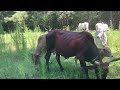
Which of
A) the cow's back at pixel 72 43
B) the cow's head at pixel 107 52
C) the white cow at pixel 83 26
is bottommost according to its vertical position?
the cow's head at pixel 107 52

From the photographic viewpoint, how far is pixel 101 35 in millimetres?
3791

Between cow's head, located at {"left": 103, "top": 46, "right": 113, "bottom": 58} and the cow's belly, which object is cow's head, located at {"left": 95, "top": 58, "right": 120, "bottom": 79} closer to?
cow's head, located at {"left": 103, "top": 46, "right": 113, "bottom": 58}

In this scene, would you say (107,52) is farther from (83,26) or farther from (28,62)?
(28,62)

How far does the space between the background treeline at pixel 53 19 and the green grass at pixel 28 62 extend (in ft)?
0.37

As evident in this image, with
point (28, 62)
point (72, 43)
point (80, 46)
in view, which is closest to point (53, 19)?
point (72, 43)

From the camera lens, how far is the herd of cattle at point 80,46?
369 centimetres

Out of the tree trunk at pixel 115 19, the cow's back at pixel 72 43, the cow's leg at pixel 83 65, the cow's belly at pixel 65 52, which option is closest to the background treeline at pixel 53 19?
the tree trunk at pixel 115 19

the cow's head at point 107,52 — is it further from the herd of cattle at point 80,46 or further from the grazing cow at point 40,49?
the grazing cow at point 40,49

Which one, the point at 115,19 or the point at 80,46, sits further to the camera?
the point at 115,19

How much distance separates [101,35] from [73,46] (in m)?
0.41

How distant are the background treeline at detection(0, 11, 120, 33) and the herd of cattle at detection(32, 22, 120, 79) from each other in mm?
72

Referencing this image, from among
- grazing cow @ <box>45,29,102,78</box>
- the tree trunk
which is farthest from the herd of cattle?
the tree trunk

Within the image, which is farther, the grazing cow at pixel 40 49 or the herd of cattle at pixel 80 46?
the grazing cow at pixel 40 49
